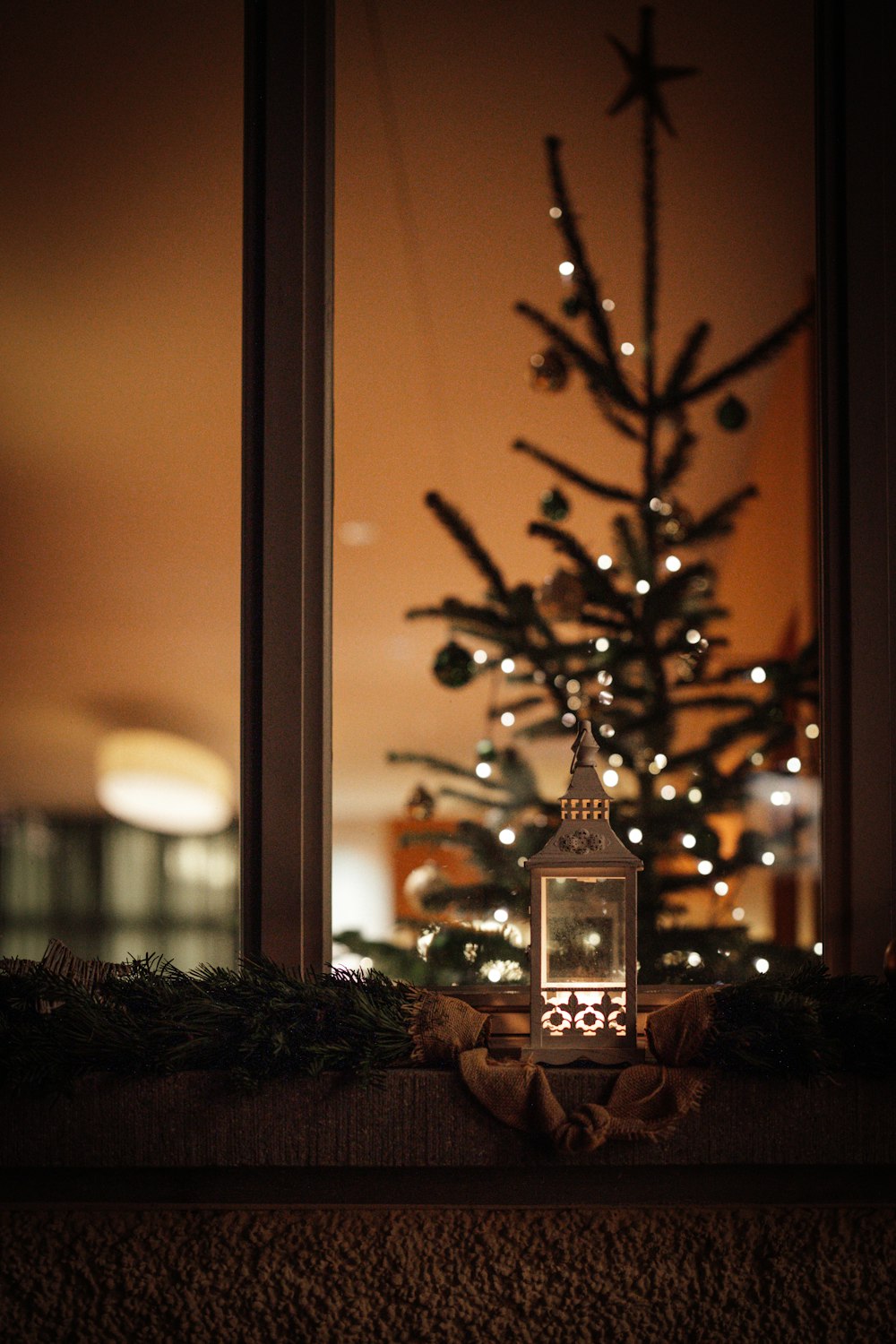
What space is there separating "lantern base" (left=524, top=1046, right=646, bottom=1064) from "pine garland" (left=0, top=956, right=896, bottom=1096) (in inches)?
2.7

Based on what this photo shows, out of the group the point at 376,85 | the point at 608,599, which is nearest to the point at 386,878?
the point at 608,599

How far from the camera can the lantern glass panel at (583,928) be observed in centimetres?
118

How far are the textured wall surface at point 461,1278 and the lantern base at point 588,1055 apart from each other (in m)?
0.14

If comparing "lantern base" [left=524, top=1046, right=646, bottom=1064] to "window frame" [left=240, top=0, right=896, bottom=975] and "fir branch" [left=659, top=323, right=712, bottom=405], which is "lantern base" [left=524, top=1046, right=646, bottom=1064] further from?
"fir branch" [left=659, top=323, right=712, bottom=405]

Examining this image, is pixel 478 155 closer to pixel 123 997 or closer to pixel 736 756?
pixel 736 756

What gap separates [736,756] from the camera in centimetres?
315

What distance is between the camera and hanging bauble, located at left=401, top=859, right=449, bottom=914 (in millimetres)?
2480

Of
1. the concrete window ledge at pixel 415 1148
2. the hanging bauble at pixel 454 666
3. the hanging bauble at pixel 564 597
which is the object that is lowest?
the concrete window ledge at pixel 415 1148

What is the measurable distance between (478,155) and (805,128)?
872 millimetres

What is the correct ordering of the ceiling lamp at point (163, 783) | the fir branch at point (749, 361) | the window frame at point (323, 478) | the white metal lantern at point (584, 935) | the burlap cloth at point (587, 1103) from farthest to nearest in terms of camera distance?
the fir branch at point (749, 361) < the ceiling lamp at point (163, 783) < the window frame at point (323, 478) < the white metal lantern at point (584, 935) < the burlap cloth at point (587, 1103)

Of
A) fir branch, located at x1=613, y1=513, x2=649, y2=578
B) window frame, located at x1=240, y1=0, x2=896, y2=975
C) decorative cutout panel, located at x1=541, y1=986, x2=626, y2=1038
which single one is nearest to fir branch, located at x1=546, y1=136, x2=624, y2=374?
fir branch, located at x1=613, y1=513, x2=649, y2=578

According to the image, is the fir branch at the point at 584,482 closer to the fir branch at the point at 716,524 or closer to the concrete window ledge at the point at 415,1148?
the fir branch at the point at 716,524

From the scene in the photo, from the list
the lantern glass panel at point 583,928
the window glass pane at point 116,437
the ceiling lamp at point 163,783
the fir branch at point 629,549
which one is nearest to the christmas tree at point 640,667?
the fir branch at point 629,549

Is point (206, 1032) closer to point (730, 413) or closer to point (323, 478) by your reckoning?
point (323, 478)
